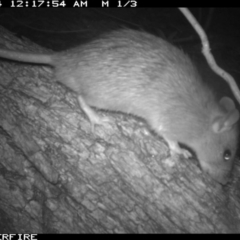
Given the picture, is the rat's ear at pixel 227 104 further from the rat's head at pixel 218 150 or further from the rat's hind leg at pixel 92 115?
the rat's hind leg at pixel 92 115

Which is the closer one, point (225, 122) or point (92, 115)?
point (225, 122)

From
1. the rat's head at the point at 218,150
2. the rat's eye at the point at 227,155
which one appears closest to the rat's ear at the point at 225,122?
the rat's head at the point at 218,150

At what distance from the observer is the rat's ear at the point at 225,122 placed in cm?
265

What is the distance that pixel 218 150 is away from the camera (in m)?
3.21

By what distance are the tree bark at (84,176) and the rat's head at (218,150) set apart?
13 centimetres

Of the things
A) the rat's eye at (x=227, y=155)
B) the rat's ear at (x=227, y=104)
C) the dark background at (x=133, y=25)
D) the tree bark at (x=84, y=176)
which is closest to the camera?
the tree bark at (x=84, y=176)

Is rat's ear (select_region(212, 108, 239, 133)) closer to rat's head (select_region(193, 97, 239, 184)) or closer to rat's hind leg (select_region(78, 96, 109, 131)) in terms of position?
rat's head (select_region(193, 97, 239, 184))

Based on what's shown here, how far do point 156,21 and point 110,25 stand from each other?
49.9 inches

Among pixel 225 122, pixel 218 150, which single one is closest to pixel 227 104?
pixel 225 122

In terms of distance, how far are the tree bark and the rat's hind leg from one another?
7cm

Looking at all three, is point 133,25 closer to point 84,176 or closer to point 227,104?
point 227,104

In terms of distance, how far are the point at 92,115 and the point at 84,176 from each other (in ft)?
2.68

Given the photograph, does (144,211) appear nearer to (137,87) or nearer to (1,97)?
(137,87)

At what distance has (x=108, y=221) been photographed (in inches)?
102
